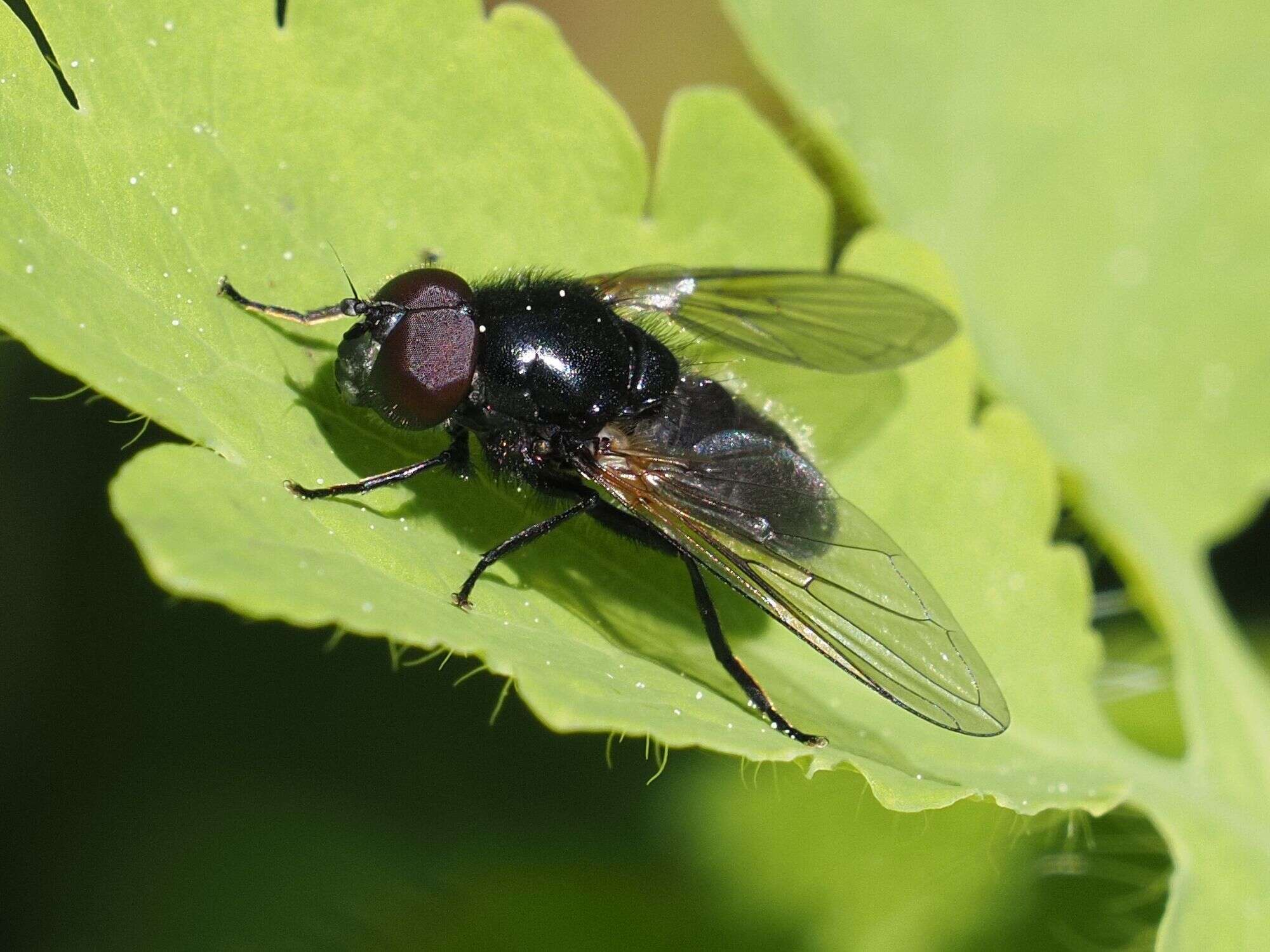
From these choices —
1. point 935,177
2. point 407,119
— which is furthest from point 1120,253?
point 407,119

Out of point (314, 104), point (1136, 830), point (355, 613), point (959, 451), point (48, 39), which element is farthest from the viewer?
point (1136, 830)

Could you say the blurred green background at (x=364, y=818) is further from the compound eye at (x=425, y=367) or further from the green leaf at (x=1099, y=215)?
the compound eye at (x=425, y=367)

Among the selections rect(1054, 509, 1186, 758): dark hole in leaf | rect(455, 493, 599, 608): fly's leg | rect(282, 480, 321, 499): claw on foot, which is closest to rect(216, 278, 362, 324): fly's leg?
rect(282, 480, 321, 499): claw on foot

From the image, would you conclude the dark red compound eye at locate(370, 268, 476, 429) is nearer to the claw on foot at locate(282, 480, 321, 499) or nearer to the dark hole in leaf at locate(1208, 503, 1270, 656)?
the claw on foot at locate(282, 480, 321, 499)

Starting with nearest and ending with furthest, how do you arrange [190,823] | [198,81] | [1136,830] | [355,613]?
[355,613], [198,81], [190,823], [1136,830]

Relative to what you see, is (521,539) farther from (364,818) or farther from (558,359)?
(364,818)

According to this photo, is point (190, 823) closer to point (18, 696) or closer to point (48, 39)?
point (18, 696)

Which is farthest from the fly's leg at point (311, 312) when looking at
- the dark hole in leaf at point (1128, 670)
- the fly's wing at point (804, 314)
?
the dark hole in leaf at point (1128, 670)
